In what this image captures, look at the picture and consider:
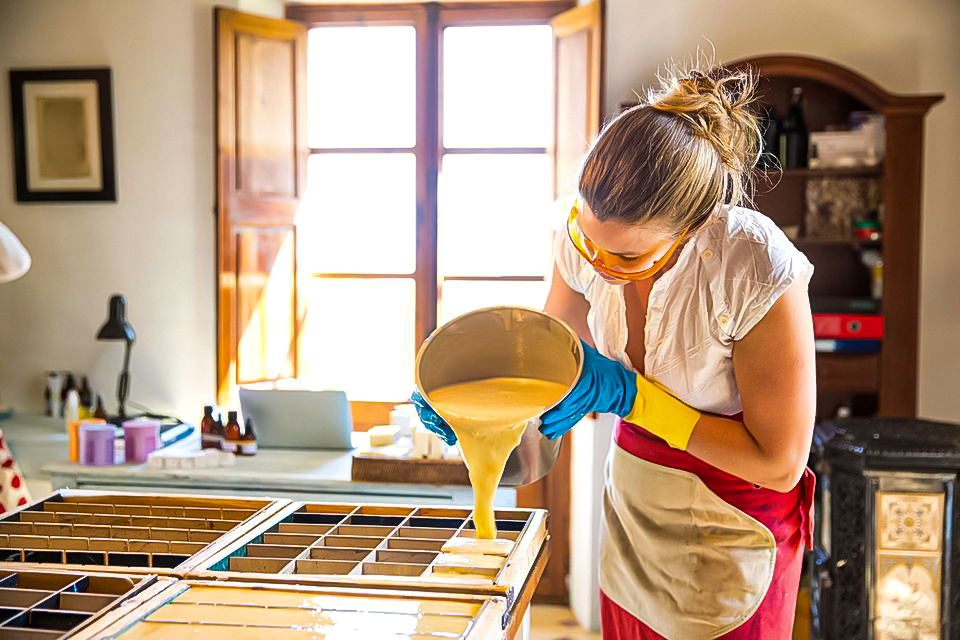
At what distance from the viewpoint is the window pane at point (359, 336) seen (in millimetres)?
4145

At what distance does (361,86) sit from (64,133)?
1.21 metres

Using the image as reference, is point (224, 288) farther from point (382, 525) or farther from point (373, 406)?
point (382, 525)

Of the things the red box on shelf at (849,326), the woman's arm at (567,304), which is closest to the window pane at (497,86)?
the red box on shelf at (849,326)

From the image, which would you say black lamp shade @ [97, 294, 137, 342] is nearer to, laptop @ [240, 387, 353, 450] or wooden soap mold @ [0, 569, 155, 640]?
laptop @ [240, 387, 353, 450]

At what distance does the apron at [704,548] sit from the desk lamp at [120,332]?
238 cm

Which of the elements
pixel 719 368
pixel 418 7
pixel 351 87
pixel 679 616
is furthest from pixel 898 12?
pixel 679 616

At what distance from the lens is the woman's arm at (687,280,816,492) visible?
150 centimetres

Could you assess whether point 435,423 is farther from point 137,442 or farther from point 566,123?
point 566,123

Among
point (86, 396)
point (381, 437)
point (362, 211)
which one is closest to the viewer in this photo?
point (381, 437)

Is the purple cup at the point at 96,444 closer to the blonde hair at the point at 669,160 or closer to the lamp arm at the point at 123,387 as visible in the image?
the lamp arm at the point at 123,387

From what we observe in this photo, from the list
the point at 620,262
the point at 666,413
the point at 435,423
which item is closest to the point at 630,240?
the point at 620,262

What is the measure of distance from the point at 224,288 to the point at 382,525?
7.25ft

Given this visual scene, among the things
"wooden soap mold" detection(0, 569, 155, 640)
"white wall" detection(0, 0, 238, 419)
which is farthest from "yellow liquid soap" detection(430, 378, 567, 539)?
"white wall" detection(0, 0, 238, 419)

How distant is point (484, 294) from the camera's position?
405 centimetres
